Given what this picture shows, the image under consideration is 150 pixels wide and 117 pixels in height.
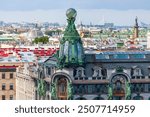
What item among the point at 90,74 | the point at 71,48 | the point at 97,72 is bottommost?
the point at 90,74

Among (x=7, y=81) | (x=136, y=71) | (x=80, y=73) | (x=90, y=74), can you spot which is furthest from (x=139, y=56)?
(x=7, y=81)

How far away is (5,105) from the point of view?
18.4 metres

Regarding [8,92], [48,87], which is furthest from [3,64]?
[48,87]

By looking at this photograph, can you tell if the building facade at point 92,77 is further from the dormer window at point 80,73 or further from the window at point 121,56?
the window at point 121,56

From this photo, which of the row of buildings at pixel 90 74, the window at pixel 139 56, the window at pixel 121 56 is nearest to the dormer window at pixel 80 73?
the row of buildings at pixel 90 74

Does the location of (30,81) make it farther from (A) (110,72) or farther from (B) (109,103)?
(B) (109,103)

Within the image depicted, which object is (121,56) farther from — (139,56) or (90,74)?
(90,74)

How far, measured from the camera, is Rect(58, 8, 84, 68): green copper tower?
41.9 meters

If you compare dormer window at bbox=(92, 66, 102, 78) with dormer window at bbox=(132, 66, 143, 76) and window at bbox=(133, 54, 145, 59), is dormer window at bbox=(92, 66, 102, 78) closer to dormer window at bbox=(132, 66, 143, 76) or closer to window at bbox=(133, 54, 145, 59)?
dormer window at bbox=(132, 66, 143, 76)

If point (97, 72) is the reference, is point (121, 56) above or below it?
above

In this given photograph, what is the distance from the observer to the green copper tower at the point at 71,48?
41906mm

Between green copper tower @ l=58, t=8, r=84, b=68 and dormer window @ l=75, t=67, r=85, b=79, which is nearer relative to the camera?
dormer window @ l=75, t=67, r=85, b=79

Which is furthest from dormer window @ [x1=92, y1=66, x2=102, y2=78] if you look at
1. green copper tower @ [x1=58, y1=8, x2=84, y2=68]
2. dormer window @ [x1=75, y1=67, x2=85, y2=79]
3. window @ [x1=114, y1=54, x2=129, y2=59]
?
window @ [x1=114, y1=54, x2=129, y2=59]

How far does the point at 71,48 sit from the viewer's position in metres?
42.4
